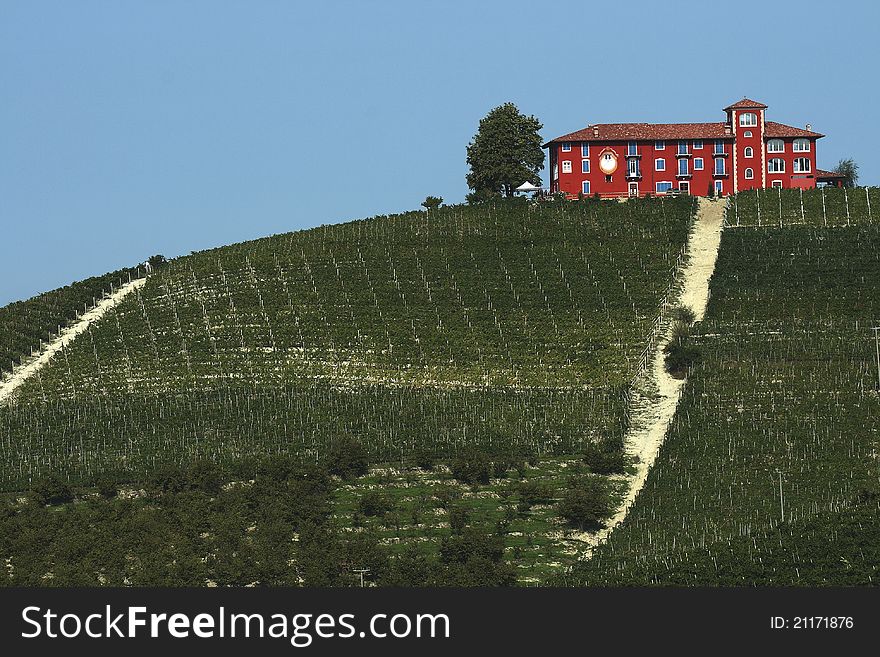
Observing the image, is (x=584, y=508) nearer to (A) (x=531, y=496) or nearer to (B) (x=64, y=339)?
(A) (x=531, y=496)

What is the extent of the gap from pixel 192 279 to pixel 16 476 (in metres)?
38.4

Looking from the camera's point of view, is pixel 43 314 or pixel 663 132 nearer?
pixel 43 314

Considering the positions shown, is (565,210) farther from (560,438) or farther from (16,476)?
(16,476)

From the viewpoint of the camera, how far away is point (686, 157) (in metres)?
142

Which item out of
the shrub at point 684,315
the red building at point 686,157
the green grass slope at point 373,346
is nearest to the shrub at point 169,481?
the green grass slope at point 373,346

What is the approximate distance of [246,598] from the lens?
38.7m

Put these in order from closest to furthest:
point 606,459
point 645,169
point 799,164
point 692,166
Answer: point 606,459 < point 645,169 < point 692,166 < point 799,164

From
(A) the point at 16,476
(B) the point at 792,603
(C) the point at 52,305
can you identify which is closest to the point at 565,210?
(C) the point at 52,305

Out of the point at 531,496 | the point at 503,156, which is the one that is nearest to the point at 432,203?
the point at 503,156

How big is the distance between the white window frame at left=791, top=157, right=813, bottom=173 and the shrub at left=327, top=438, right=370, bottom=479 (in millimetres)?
76758

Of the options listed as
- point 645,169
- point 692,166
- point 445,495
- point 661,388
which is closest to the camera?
point 445,495

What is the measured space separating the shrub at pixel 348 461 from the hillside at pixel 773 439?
46.4 feet

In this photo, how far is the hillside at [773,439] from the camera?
6056 centimetres

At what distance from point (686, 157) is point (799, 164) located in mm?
10850
